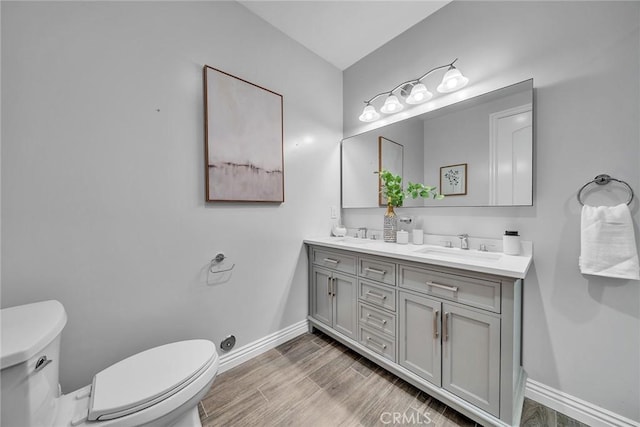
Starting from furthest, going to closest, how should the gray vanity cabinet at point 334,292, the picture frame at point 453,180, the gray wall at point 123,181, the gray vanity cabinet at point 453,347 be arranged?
the gray vanity cabinet at point 334,292 < the picture frame at point 453,180 < the gray vanity cabinet at point 453,347 < the gray wall at point 123,181

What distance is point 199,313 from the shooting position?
1.55 metres

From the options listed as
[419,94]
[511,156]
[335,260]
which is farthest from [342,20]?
[335,260]

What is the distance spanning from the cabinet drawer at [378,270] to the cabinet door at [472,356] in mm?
343

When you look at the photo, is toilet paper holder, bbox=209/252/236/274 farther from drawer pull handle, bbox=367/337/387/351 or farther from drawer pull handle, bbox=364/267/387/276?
drawer pull handle, bbox=367/337/387/351

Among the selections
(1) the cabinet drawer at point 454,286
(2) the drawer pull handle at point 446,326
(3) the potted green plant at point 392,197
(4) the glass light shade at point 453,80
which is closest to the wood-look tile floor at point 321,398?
(2) the drawer pull handle at point 446,326

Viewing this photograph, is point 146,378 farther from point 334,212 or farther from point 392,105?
point 392,105

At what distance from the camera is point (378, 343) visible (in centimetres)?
160

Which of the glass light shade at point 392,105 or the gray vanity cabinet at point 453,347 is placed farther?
the glass light shade at point 392,105

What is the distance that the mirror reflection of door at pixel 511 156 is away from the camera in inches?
54.8

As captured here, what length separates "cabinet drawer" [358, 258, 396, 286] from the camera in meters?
1.52

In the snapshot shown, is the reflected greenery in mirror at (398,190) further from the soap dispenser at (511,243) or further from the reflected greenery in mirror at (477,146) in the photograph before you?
the soap dispenser at (511,243)

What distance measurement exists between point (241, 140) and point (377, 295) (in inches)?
56.7

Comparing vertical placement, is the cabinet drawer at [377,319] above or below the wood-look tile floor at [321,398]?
above

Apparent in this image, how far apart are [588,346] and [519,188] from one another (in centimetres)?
89
